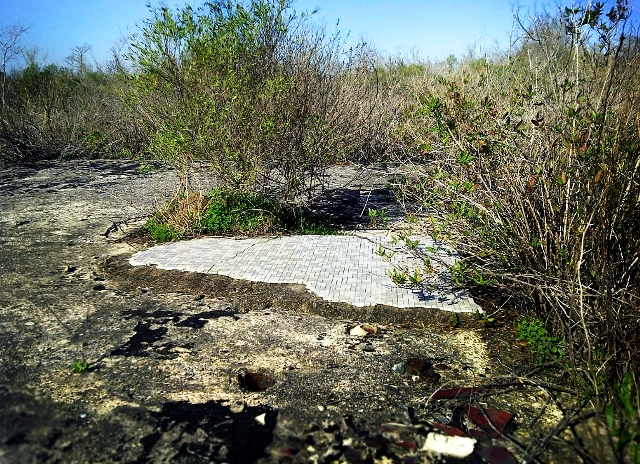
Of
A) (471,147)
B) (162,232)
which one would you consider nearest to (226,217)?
(162,232)

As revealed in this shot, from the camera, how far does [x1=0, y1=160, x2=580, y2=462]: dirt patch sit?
9.43 feet

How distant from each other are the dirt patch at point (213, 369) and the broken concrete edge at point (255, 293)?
0.01m

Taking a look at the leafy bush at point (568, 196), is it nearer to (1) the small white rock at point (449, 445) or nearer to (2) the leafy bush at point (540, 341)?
(2) the leafy bush at point (540, 341)

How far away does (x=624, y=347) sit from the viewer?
3.43 m

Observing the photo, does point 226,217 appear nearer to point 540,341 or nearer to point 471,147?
point 471,147

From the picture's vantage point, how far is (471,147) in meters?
4.57

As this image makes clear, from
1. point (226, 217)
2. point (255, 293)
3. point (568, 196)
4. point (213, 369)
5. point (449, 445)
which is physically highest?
point (568, 196)

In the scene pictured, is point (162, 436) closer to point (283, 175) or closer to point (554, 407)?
point (554, 407)

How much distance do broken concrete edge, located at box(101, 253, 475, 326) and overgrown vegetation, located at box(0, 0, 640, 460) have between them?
365mm

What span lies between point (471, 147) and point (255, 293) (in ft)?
7.36

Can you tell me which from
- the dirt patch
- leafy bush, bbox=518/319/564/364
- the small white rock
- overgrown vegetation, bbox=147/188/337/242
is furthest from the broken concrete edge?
the small white rock

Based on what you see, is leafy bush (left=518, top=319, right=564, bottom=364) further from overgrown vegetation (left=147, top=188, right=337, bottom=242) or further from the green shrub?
the green shrub

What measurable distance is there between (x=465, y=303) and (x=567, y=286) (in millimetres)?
1116

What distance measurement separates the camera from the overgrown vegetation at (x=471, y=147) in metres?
3.48
